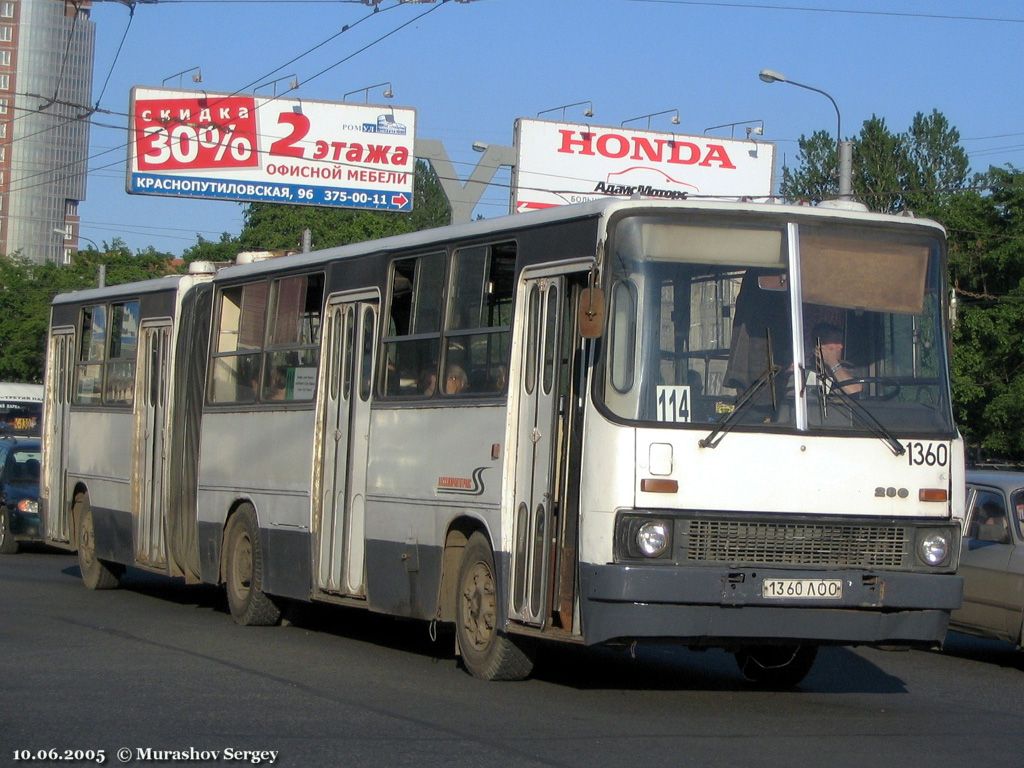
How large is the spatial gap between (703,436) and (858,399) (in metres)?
1.06

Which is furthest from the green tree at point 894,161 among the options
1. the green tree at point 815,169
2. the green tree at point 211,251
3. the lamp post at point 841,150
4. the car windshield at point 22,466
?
the car windshield at point 22,466

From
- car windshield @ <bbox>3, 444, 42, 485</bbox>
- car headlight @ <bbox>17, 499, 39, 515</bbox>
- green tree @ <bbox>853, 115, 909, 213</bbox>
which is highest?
green tree @ <bbox>853, 115, 909, 213</bbox>

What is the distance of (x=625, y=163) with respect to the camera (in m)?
45.6

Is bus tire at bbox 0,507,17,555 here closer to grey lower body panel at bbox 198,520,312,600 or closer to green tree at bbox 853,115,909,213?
grey lower body panel at bbox 198,520,312,600

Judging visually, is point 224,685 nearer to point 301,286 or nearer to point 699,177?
point 301,286

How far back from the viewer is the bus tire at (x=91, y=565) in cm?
1909

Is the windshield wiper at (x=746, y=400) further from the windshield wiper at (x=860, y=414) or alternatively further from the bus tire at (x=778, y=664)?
the bus tire at (x=778, y=664)

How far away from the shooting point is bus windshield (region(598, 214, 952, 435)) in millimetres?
10094

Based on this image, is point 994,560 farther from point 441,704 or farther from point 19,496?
point 19,496

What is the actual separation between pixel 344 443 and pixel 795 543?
4606 mm

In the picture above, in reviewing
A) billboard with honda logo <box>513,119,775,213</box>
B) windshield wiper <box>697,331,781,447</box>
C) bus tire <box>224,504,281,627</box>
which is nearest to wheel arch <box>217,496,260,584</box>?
bus tire <box>224,504,281,627</box>

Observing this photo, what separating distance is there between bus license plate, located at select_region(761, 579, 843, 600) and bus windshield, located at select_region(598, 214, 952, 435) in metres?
0.90

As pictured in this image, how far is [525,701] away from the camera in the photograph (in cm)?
1045

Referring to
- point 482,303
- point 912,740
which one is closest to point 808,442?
point 912,740
